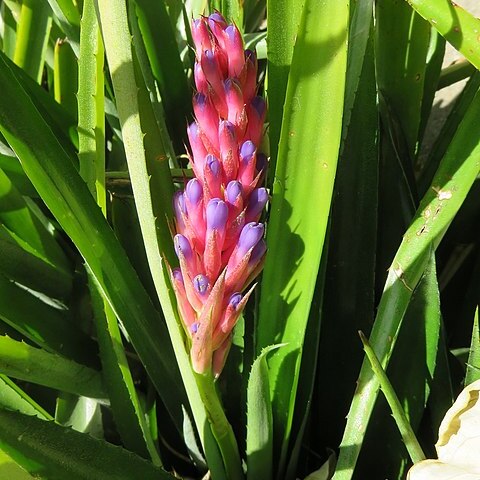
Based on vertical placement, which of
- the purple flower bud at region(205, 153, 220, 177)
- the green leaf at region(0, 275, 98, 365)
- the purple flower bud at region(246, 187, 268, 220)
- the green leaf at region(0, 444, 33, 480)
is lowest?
the green leaf at region(0, 444, 33, 480)

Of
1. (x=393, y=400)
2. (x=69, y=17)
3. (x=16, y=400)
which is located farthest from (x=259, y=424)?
(x=69, y=17)

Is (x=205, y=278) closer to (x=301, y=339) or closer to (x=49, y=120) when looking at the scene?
(x=301, y=339)

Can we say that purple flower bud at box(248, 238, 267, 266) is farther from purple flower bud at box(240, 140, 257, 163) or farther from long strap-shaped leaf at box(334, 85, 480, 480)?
long strap-shaped leaf at box(334, 85, 480, 480)

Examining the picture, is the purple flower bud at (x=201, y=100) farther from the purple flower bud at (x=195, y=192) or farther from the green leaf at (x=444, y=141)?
the green leaf at (x=444, y=141)

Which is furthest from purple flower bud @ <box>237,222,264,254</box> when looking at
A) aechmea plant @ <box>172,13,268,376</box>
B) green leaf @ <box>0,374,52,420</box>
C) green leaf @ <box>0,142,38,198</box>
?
green leaf @ <box>0,142,38,198</box>

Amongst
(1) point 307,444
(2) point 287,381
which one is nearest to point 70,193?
(2) point 287,381

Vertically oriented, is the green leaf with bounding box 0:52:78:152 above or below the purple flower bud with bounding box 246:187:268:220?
above

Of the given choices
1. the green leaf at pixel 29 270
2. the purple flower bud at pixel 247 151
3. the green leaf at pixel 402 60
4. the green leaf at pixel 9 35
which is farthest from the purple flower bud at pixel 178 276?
the green leaf at pixel 9 35
